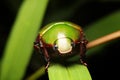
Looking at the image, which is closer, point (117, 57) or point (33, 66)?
point (117, 57)

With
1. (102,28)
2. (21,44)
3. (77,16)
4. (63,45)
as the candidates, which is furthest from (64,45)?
(77,16)

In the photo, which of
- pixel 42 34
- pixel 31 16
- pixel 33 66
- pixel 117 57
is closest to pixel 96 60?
pixel 117 57

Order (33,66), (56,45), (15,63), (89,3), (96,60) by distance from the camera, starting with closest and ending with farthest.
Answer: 1. (56,45)
2. (15,63)
3. (96,60)
4. (33,66)
5. (89,3)

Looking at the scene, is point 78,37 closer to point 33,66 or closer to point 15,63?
point 15,63

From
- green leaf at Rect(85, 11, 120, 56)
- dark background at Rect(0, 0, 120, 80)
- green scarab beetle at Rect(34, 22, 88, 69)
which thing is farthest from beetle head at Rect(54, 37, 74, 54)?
dark background at Rect(0, 0, 120, 80)

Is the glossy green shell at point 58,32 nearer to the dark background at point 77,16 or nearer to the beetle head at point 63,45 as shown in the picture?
the beetle head at point 63,45

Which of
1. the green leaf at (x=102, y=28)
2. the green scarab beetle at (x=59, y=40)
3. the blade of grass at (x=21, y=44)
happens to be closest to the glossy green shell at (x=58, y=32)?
the green scarab beetle at (x=59, y=40)

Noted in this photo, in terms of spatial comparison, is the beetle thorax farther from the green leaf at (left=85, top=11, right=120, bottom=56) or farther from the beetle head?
the green leaf at (left=85, top=11, right=120, bottom=56)

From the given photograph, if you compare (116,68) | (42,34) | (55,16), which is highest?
(55,16)
